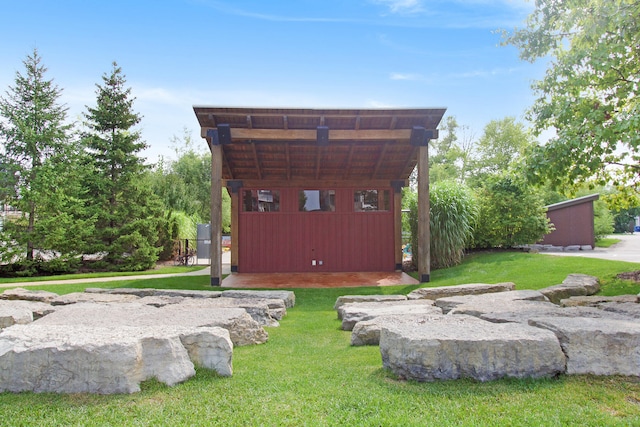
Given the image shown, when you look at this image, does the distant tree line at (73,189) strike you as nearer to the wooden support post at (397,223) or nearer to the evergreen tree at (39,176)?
the evergreen tree at (39,176)

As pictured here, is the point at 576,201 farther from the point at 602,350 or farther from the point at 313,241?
the point at 602,350

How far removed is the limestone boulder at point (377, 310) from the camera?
5496 millimetres

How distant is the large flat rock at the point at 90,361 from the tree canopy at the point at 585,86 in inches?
271

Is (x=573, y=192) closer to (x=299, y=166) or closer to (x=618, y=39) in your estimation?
(x=618, y=39)

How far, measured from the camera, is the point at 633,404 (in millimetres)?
2867

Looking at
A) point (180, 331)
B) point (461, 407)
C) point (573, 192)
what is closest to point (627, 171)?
point (573, 192)

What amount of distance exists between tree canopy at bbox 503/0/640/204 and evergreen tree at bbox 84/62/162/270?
12.7 metres

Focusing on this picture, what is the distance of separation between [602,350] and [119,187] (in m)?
15.7

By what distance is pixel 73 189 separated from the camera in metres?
14.8

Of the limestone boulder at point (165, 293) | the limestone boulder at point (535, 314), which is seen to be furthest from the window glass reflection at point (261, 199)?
the limestone boulder at point (535, 314)

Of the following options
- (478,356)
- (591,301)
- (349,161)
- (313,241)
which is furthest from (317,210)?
(478,356)

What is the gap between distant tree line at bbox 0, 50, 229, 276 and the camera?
14.0 meters

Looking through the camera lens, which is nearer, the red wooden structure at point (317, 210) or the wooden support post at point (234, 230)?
the red wooden structure at point (317, 210)

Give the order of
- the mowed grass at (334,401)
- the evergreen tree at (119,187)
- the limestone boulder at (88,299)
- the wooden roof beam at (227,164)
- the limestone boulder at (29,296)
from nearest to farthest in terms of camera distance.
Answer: the mowed grass at (334,401) → the limestone boulder at (88,299) → the limestone boulder at (29,296) → the wooden roof beam at (227,164) → the evergreen tree at (119,187)
